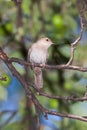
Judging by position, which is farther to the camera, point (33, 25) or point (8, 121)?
point (33, 25)

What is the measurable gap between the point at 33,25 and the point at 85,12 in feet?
4.09

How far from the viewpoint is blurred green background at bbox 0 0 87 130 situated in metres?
2.01

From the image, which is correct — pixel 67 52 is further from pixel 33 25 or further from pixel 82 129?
pixel 33 25

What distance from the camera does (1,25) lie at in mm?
2547

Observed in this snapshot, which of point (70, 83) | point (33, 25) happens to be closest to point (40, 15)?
point (33, 25)

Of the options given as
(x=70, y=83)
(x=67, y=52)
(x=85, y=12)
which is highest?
(x=85, y=12)

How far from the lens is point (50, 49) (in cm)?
224

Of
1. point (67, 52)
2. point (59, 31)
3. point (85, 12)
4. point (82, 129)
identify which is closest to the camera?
point (85, 12)

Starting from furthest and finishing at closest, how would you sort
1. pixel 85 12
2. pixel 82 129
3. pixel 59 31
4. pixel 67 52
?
pixel 59 31 < pixel 67 52 < pixel 82 129 < pixel 85 12

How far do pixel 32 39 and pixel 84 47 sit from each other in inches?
22.1

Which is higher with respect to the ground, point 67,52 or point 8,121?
point 67,52

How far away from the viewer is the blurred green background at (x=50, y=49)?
2.01 meters

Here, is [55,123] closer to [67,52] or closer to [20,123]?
[20,123]

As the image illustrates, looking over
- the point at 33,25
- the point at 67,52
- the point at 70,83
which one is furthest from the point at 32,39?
the point at 67,52
